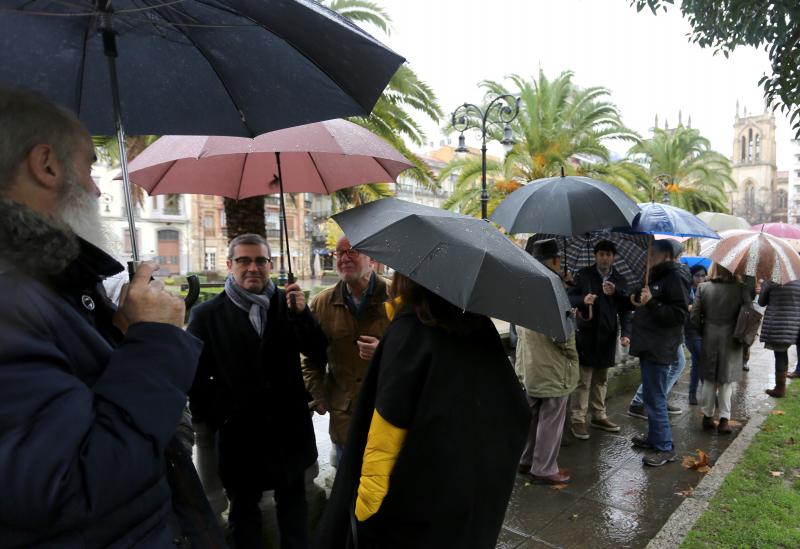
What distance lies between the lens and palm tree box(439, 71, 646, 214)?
17.4 meters

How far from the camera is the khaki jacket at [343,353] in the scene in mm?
3424

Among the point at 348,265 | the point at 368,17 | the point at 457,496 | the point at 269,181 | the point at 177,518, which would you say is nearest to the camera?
the point at 177,518

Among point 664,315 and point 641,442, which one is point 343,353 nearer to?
point 664,315

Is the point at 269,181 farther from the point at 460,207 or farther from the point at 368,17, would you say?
the point at 460,207

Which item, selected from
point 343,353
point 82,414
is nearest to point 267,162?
point 343,353

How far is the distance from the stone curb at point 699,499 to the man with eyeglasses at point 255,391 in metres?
2.43

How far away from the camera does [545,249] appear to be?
4621 mm

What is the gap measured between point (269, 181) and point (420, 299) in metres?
2.14

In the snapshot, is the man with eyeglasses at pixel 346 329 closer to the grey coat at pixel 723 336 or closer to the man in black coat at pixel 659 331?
the man in black coat at pixel 659 331

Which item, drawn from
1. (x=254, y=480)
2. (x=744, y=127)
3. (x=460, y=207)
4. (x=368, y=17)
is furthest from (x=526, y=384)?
(x=744, y=127)

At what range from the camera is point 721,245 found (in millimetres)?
5406

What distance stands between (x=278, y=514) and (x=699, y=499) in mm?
3252

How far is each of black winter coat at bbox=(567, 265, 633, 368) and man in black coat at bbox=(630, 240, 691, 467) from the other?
355 millimetres

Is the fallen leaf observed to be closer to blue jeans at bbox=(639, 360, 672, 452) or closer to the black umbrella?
blue jeans at bbox=(639, 360, 672, 452)
